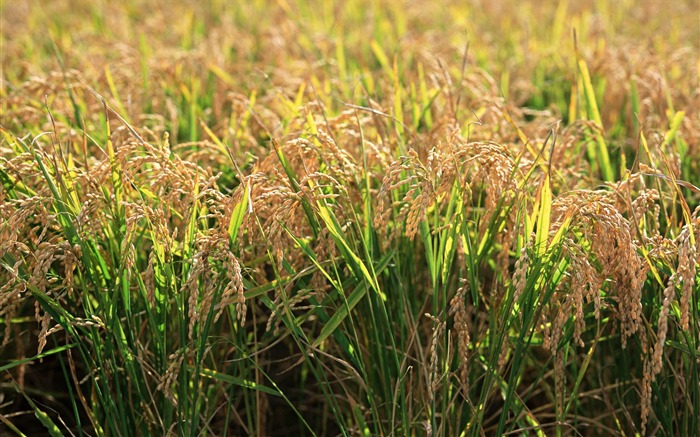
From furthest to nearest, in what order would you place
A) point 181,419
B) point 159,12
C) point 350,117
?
point 159,12
point 350,117
point 181,419

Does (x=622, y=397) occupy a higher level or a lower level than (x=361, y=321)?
lower

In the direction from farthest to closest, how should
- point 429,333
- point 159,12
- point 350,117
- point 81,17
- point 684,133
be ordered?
point 81,17 < point 159,12 < point 684,133 < point 350,117 < point 429,333

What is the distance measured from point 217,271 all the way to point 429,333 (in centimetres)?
57

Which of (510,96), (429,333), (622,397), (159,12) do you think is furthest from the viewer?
(159,12)

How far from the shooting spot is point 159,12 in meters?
5.01

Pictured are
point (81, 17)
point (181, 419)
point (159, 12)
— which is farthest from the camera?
point (81, 17)

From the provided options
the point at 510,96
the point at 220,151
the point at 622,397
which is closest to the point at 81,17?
the point at 510,96

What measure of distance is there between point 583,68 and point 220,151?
1.13 meters

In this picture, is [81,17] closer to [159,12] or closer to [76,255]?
Answer: [159,12]

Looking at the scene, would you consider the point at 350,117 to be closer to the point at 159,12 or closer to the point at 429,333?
the point at 429,333

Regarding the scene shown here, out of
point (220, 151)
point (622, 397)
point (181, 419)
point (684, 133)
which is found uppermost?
point (220, 151)

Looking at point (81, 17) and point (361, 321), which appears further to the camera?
point (81, 17)

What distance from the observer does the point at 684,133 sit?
252 centimetres

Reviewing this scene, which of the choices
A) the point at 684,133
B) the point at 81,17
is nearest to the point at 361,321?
the point at 684,133
